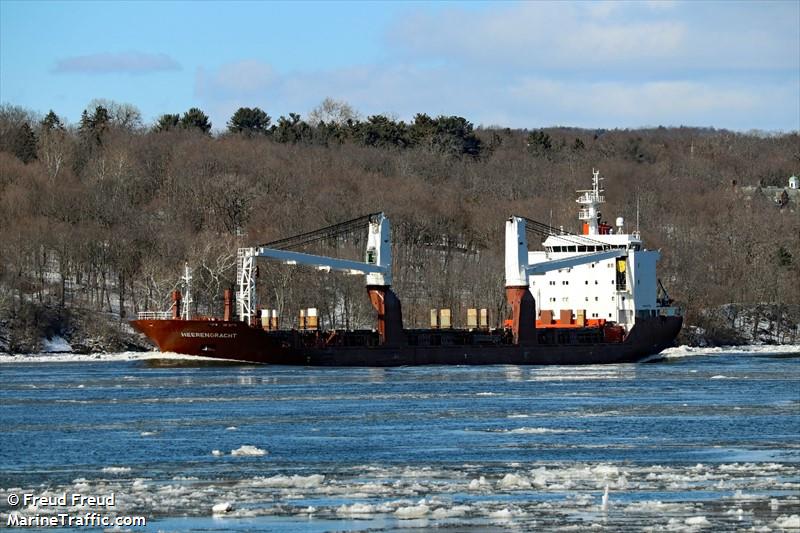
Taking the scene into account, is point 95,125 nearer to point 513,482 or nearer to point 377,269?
point 377,269

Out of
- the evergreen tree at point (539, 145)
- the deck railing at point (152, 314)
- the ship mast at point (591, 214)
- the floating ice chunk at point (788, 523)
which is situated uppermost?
the evergreen tree at point (539, 145)

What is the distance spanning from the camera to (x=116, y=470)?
28.1 m

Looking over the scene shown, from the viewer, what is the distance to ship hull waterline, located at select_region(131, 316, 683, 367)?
202 feet

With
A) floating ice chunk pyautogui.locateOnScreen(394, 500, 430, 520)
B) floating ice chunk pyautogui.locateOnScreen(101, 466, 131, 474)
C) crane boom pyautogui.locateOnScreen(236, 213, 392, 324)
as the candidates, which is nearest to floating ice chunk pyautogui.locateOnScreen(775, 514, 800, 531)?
floating ice chunk pyautogui.locateOnScreen(394, 500, 430, 520)

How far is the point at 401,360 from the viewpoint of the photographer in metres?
65.5

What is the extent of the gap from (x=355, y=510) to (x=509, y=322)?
49.4 metres

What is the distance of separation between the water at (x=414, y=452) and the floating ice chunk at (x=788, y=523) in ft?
0.10

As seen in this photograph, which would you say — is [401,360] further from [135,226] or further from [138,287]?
[135,226]

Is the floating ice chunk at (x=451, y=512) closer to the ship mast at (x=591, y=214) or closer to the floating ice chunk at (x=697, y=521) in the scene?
the floating ice chunk at (x=697, y=521)

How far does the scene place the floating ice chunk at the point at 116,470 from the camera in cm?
2795

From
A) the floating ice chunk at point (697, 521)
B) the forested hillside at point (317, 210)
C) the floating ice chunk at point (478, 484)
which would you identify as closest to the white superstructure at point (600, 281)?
the forested hillside at point (317, 210)

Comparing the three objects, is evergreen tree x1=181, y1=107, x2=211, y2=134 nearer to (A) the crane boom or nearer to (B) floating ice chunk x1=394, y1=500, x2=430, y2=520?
(A) the crane boom

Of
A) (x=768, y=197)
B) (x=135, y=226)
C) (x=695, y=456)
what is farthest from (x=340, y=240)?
(x=695, y=456)

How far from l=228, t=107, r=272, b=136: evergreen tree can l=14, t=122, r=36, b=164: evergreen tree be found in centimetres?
2558
